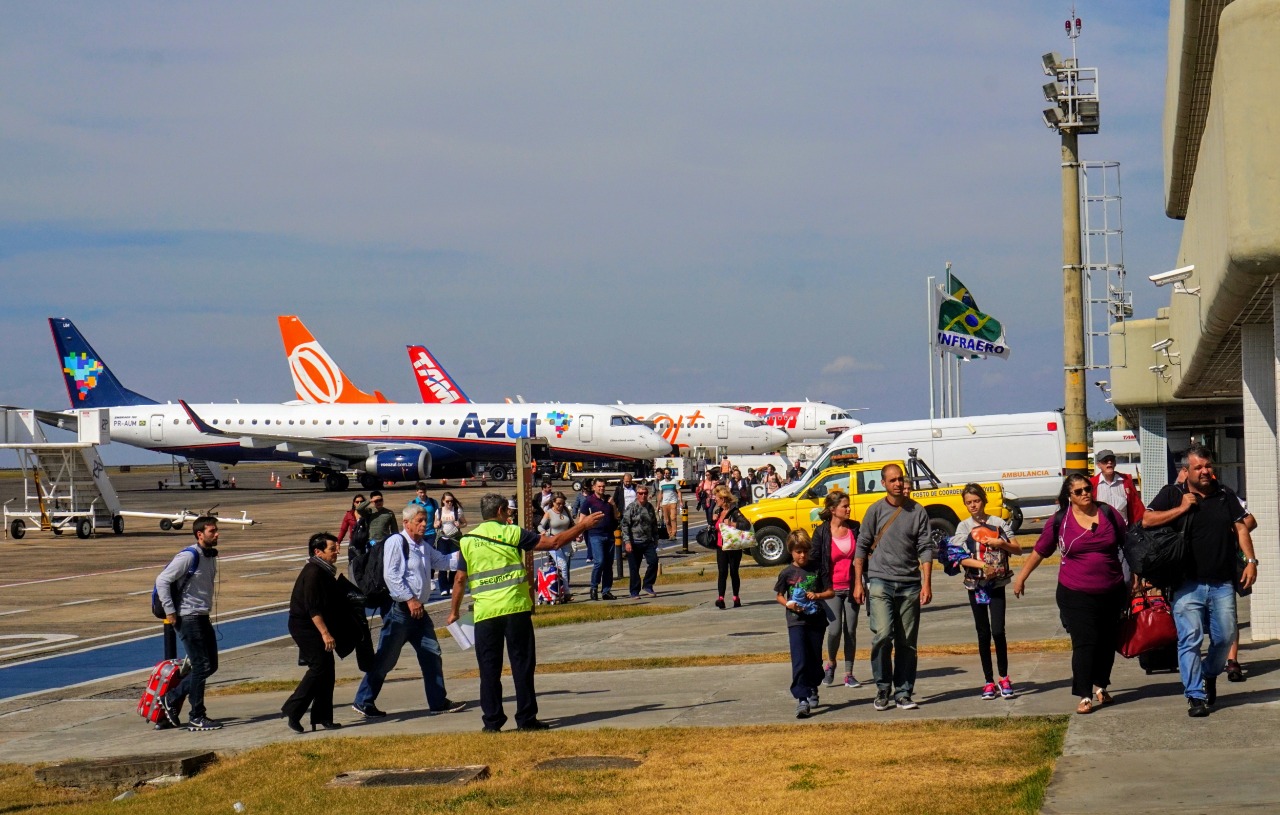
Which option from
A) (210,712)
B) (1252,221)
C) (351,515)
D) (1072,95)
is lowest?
(210,712)

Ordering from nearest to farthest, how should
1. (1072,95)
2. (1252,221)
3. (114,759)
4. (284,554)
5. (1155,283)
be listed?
(1252,221) → (114,759) → (1155,283) → (1072,95) → (284,554)

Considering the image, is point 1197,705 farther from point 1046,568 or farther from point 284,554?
point 284,554

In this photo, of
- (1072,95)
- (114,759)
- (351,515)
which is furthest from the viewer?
(351,515)

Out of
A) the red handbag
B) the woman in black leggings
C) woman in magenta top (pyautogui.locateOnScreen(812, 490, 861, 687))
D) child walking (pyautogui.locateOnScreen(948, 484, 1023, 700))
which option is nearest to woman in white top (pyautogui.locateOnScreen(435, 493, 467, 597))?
the woman in black leggings

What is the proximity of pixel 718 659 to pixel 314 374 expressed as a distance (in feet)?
227

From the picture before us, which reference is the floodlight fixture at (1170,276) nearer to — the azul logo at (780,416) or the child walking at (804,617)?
the child walking at (804,617)

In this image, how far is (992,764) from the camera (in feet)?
28.2

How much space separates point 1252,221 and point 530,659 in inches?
239

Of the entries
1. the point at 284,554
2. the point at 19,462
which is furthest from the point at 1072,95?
the point at 19,462

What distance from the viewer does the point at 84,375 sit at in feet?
232

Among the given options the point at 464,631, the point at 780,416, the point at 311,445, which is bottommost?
the point at 464,631

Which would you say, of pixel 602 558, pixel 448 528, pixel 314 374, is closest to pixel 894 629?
pixel 602 558

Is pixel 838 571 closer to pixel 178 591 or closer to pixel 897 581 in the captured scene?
pixel 897 581

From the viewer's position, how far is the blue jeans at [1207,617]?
32.0ft
